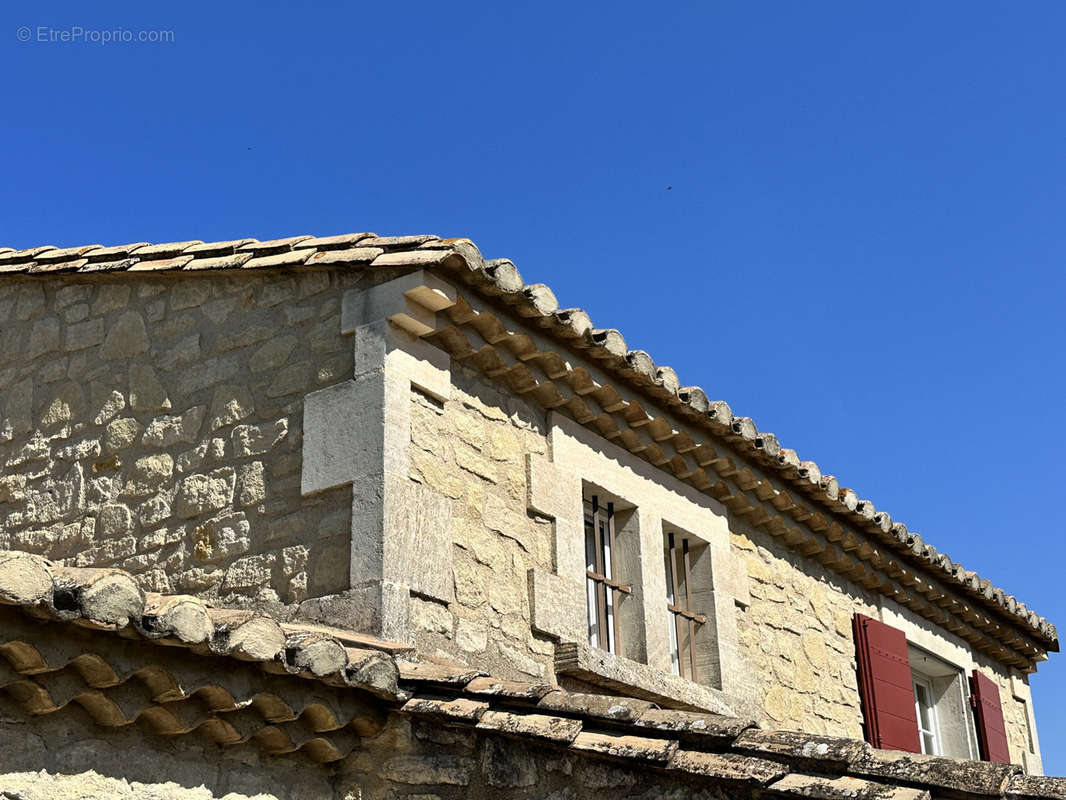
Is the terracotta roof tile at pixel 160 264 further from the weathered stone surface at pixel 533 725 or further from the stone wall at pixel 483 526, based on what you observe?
the weathered stone surface at pixel 533 725

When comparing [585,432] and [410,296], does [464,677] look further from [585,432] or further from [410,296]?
[585,432]

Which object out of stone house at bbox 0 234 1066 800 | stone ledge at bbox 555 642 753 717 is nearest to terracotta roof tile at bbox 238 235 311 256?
stone house at bbox 0 234 1066 800

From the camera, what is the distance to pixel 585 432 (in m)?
6.18

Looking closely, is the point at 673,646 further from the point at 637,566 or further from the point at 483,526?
the point at 483,526

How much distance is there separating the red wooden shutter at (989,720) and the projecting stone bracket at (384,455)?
5.31 meters

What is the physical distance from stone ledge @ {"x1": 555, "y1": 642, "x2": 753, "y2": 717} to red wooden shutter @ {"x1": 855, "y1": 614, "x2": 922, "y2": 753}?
65.0 inches

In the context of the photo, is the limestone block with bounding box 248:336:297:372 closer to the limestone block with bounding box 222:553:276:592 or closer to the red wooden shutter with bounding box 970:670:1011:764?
the limestone block with bounding box 222:553:276:592

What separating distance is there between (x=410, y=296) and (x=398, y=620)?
1.31 m

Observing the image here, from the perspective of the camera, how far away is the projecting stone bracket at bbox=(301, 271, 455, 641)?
4.85 m

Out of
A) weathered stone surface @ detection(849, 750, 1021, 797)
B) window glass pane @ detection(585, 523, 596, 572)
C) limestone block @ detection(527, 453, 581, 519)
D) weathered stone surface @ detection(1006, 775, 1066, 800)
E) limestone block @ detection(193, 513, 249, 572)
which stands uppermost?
limestone block @ detection(527, 453, 581, 519)

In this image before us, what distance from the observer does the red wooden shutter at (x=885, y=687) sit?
7.71m

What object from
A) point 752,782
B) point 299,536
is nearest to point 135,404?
point 299,536

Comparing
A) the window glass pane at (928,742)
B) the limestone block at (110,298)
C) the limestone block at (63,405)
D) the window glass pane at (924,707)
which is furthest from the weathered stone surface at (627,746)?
the window glass pane at (924,707)

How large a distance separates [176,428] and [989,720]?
243 inches
